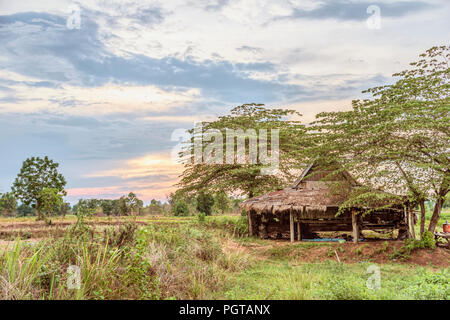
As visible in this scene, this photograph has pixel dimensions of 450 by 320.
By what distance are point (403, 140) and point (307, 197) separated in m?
4.89

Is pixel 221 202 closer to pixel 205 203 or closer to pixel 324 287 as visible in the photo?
pixel 205 203

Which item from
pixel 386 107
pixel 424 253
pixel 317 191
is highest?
pixel 386 107

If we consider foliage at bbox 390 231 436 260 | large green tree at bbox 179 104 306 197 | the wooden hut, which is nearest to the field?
foliage at bbox 390 231 436 260

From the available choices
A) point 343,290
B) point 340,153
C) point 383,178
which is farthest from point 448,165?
point 343,290

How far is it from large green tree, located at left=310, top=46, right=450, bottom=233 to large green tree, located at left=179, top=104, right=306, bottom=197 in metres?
7.80

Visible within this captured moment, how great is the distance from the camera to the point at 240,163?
2333cm

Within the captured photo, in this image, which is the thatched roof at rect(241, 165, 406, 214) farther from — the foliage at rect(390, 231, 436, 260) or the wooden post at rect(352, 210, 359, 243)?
the foliage at rect(390, 231, 436, 260)

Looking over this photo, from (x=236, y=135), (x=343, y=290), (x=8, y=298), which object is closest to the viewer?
(x=8, y=298)

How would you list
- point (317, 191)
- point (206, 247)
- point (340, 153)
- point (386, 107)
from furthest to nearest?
point (317, 191)
point (340, 153)
point (386, 107)
point (206, 247)

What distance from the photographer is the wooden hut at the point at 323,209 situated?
15648 mm

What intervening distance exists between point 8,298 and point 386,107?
12.2 metres

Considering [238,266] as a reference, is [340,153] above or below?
above

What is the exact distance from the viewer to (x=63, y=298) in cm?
528
